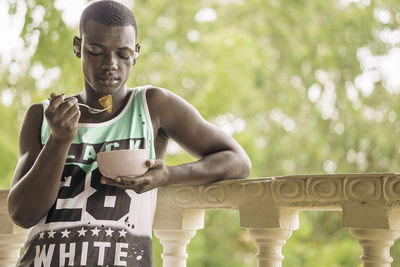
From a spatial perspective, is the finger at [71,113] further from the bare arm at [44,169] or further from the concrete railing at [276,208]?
the concrete railing at [276,208]

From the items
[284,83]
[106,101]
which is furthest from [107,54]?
[284,83]

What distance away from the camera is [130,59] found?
1391 millimetres

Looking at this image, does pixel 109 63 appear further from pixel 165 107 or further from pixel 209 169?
pixel 209 169

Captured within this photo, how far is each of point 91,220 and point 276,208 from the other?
0.46 meters

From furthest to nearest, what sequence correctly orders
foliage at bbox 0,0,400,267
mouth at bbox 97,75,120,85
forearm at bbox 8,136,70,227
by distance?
1. foliage at bbox 0,0,400,267
2. mouth at bbox 97,75,120,85
3. forearm at bbox 8,136,70,227

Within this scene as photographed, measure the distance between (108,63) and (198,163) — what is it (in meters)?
0.35

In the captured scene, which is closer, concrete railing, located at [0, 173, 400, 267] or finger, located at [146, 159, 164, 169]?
concrete railing, located at [0, 173, 400, 267]

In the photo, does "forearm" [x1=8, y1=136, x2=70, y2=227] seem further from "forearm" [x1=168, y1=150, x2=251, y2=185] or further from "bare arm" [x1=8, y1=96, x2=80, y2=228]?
"forearm" [x1=168, y1=150, x2=251, y2=185]

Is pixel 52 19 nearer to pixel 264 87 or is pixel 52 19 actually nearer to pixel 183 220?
pixel 183 220

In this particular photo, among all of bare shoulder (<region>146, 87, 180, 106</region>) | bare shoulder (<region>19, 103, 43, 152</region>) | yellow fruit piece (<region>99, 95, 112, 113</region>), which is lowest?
bare shoulder (<region>19, 103, 43, 152</region>)

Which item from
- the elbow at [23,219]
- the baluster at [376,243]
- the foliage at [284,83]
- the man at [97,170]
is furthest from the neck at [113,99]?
the foliage at [284,83]

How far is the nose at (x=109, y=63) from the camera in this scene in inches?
53.2

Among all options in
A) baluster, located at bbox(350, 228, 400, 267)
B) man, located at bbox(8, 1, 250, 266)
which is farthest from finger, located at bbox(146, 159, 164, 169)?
baluster, located at bbox(350, 228, 400, 267)

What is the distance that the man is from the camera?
132 centimetres
